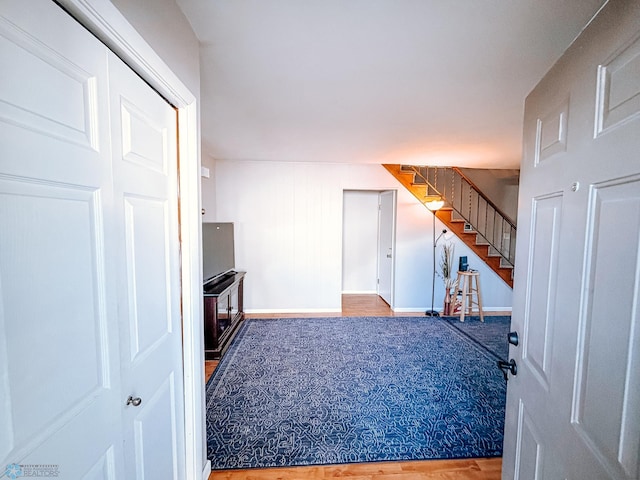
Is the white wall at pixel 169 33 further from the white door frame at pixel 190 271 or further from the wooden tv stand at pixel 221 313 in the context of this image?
the wooden tv stand at pixel 221 313

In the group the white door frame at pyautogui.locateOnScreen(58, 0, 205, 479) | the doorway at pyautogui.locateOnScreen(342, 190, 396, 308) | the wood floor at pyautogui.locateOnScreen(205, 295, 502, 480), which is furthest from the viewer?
the doorway at pyautogui.locateOnScreen(342, 190, 396, 308)

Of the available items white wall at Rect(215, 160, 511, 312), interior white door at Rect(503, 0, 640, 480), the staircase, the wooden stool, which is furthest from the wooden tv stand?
the wooden stool

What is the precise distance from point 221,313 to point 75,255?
2841 millimetres

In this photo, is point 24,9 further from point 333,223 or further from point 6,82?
point 333,223

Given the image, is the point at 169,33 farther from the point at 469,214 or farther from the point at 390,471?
the point at 469,214

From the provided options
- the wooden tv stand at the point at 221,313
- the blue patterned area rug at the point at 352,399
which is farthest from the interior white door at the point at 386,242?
the wooden tv stand at the point at 221,313

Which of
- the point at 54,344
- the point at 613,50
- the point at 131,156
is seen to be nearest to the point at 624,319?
the point at 613,50

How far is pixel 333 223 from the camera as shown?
438 centimetres

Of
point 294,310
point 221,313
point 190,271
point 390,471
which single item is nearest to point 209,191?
point 221,313

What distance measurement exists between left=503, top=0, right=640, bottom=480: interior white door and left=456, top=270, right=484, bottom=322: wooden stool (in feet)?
11.3

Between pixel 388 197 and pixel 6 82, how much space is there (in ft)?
15.7

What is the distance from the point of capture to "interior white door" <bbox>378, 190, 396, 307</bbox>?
464 cm

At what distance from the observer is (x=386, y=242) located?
16.6ft

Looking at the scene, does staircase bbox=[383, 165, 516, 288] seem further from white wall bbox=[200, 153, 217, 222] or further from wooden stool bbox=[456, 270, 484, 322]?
white wall bbox=[200, 153, 217, 222]
